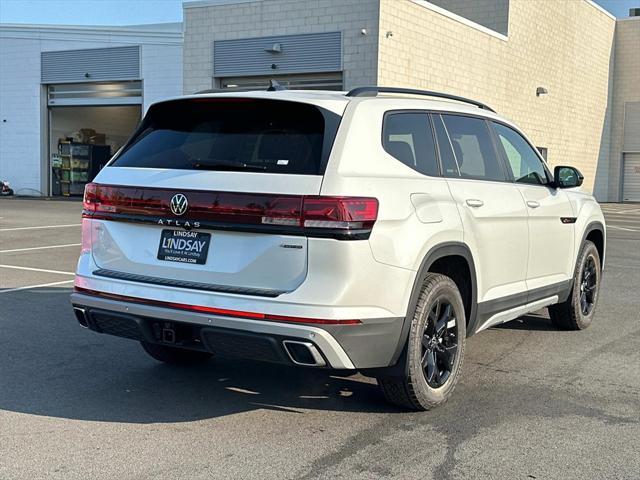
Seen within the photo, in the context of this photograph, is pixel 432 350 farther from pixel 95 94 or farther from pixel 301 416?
pixel 95 94

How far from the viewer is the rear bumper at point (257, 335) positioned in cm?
405

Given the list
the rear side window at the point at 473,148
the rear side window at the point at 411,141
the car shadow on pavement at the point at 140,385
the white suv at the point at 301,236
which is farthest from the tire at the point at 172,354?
the rear side window at the point at 473,148

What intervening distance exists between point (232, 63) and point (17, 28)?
12.4 m

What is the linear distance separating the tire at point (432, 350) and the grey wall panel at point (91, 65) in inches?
1077

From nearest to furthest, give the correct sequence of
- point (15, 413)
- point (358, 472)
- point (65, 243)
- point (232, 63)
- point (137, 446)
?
point (358, 472) < point (137, 446) < point (15, 413) < point (65, 243) < point (232, 63)

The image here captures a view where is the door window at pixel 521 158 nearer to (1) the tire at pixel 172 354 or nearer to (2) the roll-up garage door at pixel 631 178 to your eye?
(1) the tire at pixel 172 354

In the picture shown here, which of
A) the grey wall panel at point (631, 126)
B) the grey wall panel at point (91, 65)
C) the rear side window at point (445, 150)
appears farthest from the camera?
the grey wall panel at point (631, 126)

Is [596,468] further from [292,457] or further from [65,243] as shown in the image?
[65,243]

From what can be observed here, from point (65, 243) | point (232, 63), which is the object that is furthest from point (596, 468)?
point (232, 63)

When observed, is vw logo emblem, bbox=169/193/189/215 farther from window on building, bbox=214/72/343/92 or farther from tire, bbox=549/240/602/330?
window on building, bbox=214/72/343/92

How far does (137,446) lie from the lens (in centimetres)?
419

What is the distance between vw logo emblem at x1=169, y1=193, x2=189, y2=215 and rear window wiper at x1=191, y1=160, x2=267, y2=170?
8.6 inches

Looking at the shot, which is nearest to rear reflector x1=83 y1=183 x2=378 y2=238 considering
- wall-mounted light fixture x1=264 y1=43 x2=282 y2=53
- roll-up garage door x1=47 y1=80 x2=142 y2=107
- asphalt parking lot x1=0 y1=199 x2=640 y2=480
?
asphalt parking lot x1=0 y1=199 x2=640 y2=480

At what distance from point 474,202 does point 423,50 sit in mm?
19940
